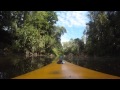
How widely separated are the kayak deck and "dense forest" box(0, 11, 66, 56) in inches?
30.5

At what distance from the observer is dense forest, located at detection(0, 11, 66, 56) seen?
609cm

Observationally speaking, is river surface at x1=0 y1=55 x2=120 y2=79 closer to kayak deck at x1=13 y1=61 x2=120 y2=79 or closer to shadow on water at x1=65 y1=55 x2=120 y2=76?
shadow on water at x1=65 y1=55 x2=120 y2=76

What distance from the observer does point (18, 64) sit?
635 centimetres

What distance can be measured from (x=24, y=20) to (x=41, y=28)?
547 millimetres

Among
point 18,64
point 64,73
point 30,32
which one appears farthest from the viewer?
point 30,32

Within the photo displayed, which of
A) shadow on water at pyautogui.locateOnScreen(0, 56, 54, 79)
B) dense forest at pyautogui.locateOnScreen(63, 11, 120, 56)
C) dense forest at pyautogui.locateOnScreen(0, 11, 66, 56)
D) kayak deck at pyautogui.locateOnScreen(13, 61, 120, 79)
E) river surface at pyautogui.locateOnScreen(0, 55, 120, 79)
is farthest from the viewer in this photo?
dense forest at pyautogui.locateOnScreen(63, 11, 120, 56)

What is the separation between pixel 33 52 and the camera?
21.9ft

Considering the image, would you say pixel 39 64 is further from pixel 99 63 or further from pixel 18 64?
pixel 99 63

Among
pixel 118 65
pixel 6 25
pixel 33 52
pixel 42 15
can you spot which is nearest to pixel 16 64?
pixel 33 52

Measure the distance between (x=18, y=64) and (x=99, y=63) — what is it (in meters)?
2.27

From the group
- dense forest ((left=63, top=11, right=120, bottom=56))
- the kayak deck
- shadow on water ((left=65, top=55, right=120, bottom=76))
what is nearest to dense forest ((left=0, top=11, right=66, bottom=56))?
dense forest ((left=63, top=11, right=120, bottom=56))

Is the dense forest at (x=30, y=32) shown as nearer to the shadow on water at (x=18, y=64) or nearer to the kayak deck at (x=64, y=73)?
the shadow on water at (x=18, y=64)

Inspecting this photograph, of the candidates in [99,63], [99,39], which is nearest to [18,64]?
[99,63]
